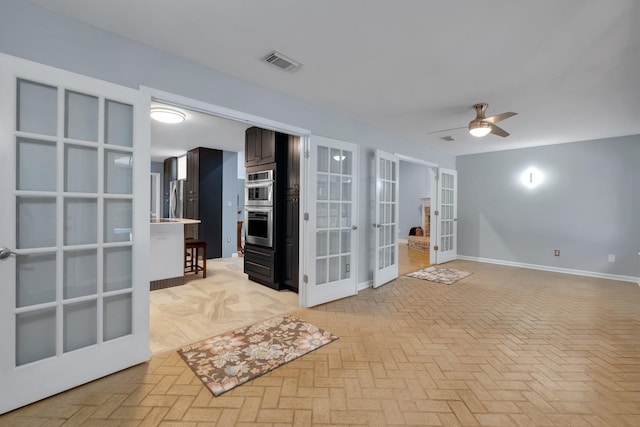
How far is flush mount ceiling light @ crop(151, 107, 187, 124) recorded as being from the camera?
3.48 meters

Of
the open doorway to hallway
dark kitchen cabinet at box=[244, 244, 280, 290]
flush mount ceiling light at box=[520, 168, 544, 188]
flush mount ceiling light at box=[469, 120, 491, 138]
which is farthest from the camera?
the open doorway to hallway

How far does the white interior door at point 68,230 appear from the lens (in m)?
1.58

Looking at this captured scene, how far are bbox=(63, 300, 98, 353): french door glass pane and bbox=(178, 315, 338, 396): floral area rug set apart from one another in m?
0.64

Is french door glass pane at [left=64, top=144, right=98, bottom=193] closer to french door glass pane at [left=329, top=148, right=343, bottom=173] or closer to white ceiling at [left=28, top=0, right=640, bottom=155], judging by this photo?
white ceiling at [left=28, top=0, right=640, bottom=155]

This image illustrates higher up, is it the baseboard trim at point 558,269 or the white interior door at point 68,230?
the white interior door at point 68,230

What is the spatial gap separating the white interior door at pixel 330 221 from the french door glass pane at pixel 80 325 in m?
1.93

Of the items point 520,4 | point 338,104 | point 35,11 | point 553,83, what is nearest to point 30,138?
point 35,11

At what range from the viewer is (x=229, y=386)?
182cm

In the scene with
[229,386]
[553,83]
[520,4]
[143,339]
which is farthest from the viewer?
[553,83]

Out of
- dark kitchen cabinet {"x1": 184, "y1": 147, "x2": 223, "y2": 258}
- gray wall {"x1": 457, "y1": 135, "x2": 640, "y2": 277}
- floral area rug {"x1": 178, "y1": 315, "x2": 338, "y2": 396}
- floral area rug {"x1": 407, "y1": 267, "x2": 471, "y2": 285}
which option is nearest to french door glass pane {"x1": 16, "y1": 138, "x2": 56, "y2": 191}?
floral area rug {"x1": 178, "y1": 315, "x2": 338, "y2": 396}

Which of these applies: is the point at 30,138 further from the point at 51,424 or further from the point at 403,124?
the point at 403,124

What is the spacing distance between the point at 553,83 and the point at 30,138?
4172 millimetres

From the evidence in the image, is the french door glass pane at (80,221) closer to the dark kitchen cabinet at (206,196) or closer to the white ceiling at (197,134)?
the white ceiling at (197,134)

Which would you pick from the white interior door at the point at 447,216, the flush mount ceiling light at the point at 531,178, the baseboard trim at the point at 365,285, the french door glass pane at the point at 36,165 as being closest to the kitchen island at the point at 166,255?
the french door glass pane at the point at 36,165
